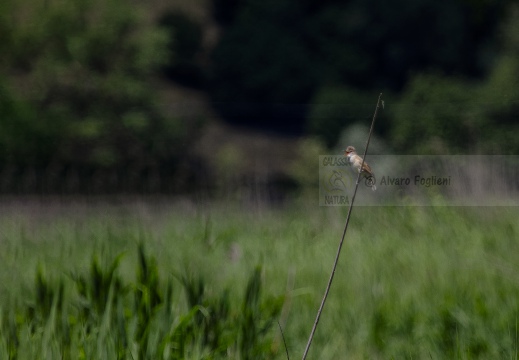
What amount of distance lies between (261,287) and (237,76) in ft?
188

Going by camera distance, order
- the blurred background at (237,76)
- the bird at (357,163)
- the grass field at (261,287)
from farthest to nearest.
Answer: the blurred background at (237,76), the grass field at (261,287), the bird at (357,163)

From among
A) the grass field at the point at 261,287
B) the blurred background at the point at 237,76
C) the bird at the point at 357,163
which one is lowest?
the grass field at the point at 261,287

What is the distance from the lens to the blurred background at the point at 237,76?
34469 mm

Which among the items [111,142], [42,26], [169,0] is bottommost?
[111,142]

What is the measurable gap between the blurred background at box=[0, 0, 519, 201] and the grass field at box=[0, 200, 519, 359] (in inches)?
494

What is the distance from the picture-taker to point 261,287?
2.74 m

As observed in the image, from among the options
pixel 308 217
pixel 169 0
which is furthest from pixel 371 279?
pixel 169 0

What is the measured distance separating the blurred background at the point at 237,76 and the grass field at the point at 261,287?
494 inches

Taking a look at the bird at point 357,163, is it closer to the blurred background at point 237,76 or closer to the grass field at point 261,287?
the grass field at point 261,287

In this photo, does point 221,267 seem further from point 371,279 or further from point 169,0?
point 169,0

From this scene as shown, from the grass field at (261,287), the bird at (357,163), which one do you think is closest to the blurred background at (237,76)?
the grass field at (261,287)

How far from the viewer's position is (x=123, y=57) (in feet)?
138

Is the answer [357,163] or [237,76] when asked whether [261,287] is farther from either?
[237,76]

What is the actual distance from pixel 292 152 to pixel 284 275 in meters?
47.2
